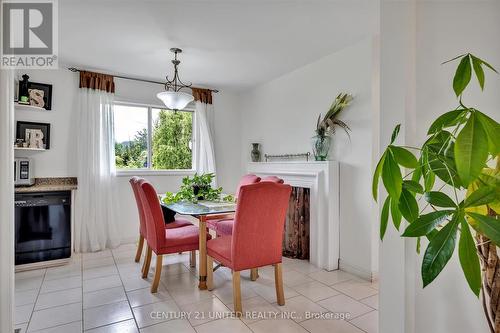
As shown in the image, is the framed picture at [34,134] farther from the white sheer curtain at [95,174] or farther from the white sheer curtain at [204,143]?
the white sheer curtain at [204,143]

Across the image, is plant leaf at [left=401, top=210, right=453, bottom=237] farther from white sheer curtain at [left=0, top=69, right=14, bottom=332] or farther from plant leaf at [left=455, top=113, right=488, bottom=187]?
white sheer curtain at [left=0, top=69, right=14, bottom=332]

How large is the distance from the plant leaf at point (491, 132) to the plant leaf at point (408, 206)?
0.78ft

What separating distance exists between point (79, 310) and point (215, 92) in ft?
12.1

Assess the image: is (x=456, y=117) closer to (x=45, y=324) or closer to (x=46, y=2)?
(x=45, y=324)

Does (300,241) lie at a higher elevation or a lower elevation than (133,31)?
lower

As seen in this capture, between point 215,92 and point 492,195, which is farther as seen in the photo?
point 215,92

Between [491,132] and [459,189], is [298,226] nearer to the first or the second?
[459,189]

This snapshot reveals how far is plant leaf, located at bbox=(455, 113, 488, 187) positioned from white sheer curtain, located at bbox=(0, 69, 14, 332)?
1.58 metres

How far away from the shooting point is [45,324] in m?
2.05

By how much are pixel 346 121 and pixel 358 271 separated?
1.64 metres

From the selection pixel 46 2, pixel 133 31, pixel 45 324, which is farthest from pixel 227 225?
pixel 46 2

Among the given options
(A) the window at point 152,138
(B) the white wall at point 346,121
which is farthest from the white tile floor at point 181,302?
(A) the window at point 152,138

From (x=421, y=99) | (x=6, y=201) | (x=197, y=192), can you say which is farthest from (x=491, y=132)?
(x=197, y=192)

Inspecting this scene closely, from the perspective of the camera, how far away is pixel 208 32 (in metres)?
2.78
